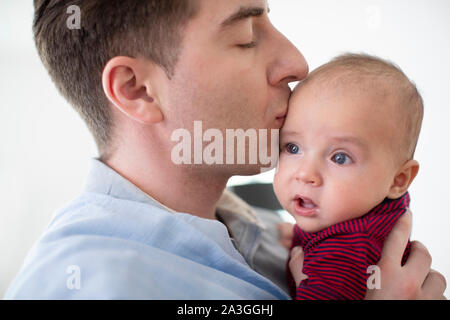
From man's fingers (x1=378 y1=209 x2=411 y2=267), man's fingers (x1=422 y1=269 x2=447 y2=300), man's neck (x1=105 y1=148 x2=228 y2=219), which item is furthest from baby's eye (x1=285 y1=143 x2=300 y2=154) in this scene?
man's fingers (x1=422 y1=269 x2=447 y2=300)

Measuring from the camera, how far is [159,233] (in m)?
1.01

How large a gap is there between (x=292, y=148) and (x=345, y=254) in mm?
306

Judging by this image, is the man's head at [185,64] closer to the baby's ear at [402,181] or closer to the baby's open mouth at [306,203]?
the baby's open mouth at [306,203]

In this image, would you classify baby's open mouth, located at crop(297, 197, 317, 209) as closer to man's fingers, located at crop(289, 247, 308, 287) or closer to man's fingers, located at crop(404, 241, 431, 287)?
man's fingers, located at crop(289, 247, 308, 287)

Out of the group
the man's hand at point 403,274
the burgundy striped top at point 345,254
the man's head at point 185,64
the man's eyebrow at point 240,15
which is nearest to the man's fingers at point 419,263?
the man's hand at point 403,274

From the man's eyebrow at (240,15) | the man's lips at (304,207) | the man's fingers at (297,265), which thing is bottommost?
the man's fingers at (297,265)

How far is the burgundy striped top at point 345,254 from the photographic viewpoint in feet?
3.17

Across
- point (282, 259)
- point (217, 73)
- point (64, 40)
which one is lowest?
point (282, 259)

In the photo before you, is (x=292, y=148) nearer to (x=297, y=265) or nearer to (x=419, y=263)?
(x=297, y=265)

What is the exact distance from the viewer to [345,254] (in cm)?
100

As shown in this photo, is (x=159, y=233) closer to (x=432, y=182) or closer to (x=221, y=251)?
(x=221, y=251)

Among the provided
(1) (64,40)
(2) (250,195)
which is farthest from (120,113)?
(2) (250,195)

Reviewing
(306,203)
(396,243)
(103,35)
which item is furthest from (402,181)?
(103,35)
